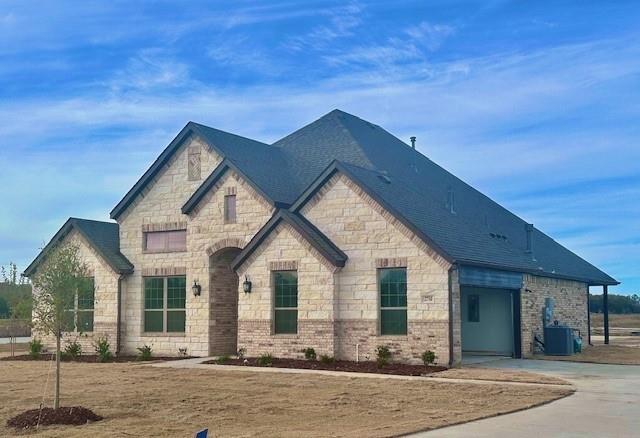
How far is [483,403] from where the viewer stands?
48.7ft

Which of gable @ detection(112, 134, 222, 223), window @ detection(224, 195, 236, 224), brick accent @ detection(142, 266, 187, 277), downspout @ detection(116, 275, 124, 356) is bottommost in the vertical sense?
downspout @ detection(116, 275, 124, 356)

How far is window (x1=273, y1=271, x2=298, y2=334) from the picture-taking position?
24.4 m

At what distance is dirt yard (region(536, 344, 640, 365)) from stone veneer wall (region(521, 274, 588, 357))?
103cm

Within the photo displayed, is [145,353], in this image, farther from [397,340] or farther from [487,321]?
[487,321]

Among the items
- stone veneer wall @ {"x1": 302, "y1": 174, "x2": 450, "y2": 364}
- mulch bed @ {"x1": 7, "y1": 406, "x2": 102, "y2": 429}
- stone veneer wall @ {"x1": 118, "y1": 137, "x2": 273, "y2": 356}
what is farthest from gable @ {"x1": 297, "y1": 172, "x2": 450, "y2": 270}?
mulch bed @ {"x1": 7, "y1": 406, "x2": 102, "y2": 429}

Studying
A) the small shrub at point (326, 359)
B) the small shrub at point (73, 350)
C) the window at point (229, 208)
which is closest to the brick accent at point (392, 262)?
the small shrub at point (326, 359)

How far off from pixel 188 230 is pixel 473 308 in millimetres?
10566

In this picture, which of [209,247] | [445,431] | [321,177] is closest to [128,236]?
[209,247]

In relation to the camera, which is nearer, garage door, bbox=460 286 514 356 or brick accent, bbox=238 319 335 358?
brick accent, bbox=238 319 335 358

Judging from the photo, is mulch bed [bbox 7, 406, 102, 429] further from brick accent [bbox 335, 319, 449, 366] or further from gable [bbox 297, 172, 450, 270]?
gable [bbox 297, 172, 450, 270]

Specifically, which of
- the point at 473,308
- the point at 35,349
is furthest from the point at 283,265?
the point at 35,349

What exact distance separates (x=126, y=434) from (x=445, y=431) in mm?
4920

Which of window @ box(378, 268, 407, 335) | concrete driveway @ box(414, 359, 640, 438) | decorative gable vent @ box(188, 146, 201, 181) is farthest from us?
decorative gable vent @ box(188, 146, 201, 181)

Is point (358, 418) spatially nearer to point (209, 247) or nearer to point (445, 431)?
point (445, 431)
